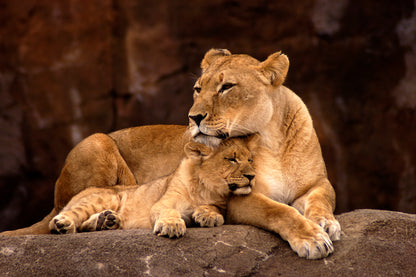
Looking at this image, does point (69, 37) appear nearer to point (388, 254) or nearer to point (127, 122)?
point (127, 122)

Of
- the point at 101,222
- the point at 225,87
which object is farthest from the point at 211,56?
the point at 101,222

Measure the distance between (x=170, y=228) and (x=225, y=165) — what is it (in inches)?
24.8

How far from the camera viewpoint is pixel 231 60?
3.77 meters

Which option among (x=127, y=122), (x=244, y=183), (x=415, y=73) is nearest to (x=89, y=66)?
(x=127, y=122)

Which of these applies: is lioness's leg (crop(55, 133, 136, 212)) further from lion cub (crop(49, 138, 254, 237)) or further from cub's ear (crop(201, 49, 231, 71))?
cub's ear (crop(201, 49, 231, 71))

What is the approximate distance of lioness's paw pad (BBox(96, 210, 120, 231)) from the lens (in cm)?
361

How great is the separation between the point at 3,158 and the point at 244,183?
280 centimetres

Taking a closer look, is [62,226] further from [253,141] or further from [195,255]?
[253,141]

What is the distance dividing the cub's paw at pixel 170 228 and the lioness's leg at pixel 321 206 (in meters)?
0.76

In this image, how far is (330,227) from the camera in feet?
10.4

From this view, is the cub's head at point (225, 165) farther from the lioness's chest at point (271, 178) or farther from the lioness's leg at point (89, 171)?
the lioness's leg at point (89, 171)

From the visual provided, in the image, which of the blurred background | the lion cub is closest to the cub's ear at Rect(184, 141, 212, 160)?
the lion cub

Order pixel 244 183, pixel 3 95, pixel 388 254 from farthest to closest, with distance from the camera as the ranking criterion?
pixel 3 95, pixel 244 183, pixel 388 254

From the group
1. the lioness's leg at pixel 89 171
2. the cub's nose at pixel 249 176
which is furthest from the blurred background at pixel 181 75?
the cub's nose at pixel 249 176
